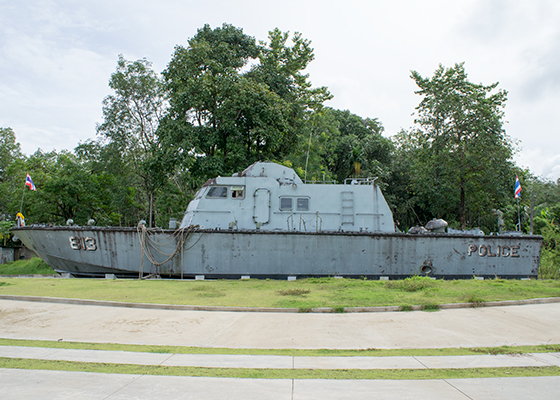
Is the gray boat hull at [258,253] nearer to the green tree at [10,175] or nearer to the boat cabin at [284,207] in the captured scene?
the boat cabin at [284,207]

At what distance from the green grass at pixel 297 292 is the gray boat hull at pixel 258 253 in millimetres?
2151

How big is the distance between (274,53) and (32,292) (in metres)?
23.2

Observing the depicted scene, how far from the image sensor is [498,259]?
15336 millimetres

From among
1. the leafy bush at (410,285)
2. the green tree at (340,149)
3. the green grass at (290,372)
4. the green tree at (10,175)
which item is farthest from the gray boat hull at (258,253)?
the green tree at (10,175)

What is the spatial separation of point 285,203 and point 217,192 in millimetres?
2679

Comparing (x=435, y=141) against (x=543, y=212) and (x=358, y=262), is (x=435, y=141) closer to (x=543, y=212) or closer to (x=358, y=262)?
(x=543, y=212)

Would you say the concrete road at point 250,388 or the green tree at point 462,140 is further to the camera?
the green tree at point 462,140

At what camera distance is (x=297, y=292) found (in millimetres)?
9969

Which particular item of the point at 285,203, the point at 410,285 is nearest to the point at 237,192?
the point at 285,203

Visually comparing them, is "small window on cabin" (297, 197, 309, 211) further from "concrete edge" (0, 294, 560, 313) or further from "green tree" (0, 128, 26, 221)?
"green tree" (0, 128, 26, 221)

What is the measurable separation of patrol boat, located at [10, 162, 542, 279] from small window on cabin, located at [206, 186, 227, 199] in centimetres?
4

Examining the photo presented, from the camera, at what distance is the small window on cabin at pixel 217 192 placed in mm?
15117

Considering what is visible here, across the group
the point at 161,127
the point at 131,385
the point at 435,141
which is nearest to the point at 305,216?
the point at 131,385

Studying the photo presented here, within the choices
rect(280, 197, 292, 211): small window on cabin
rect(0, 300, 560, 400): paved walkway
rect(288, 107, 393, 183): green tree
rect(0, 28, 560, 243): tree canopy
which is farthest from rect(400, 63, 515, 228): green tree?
rect(0, 300, 560, 400): paved walkway
